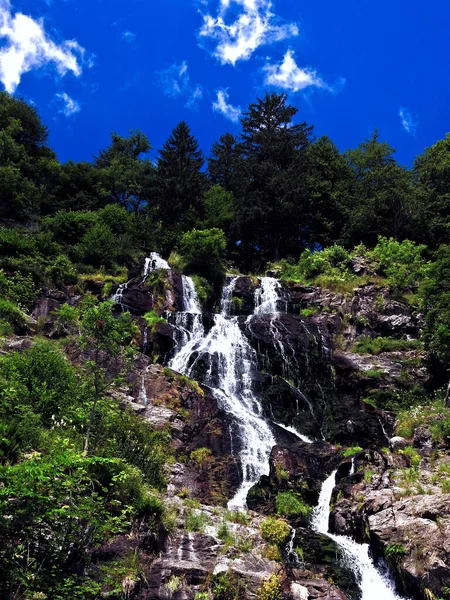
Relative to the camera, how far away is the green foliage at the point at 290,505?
494 inches

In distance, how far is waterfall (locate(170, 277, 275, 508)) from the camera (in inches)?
599

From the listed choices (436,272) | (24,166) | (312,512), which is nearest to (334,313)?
(436,272)

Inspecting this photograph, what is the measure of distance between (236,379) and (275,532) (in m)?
8.91

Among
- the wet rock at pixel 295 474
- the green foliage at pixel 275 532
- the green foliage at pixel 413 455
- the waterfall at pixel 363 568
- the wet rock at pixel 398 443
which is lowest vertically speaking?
the waterfall at pixel 363 568

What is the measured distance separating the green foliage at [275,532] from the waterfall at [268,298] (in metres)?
15.2

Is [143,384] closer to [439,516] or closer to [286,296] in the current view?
[439,516]

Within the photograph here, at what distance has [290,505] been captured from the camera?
12.7 meters

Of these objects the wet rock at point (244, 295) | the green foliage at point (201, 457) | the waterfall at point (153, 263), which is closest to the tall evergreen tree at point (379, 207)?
the wet rock at point (244, 295)

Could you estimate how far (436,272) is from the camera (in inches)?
790

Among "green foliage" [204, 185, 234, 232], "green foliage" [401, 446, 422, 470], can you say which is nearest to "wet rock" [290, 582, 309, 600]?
"green foliage" [401, 446, 422, 470]

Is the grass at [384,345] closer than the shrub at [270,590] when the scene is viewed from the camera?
No

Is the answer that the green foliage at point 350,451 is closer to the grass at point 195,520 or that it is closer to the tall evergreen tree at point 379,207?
the grass at point 195,520

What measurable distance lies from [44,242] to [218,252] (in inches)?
400

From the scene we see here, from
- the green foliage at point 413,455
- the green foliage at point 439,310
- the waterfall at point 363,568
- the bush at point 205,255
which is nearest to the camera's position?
the waterfall at point 363,568
